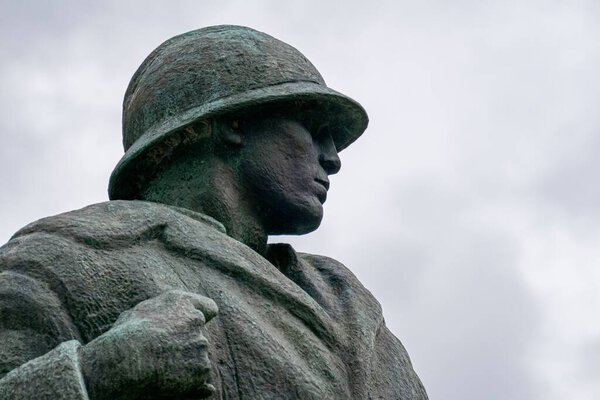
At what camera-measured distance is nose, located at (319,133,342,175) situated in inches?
318

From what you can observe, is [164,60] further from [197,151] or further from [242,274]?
[242,274]

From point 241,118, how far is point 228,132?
0.11 meters

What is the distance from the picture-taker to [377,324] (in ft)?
25.4

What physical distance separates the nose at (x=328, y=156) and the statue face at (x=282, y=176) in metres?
0.13

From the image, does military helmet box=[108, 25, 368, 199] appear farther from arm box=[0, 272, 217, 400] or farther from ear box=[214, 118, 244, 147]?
arm box=[0, 272, 217, 400]

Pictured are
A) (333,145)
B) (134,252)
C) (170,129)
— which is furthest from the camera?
(333,145)

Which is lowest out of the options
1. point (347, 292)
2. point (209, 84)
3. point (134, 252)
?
point (134, 252)

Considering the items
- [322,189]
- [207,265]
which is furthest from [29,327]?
[322,189]

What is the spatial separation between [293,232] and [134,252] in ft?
3.65

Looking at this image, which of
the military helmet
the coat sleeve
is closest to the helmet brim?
the military helmet

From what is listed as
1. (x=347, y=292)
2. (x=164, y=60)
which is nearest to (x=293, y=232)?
(x=347, y=292)

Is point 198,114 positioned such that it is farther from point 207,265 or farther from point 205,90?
point 207,265

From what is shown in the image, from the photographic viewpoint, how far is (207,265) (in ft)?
23.5

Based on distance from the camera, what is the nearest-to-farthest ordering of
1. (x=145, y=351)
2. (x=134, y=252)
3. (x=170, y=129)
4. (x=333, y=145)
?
1. (x=145, y=351)
2. (x=134, y=252)
3. (x=170, y=129)
4. (x=333, y=145)
